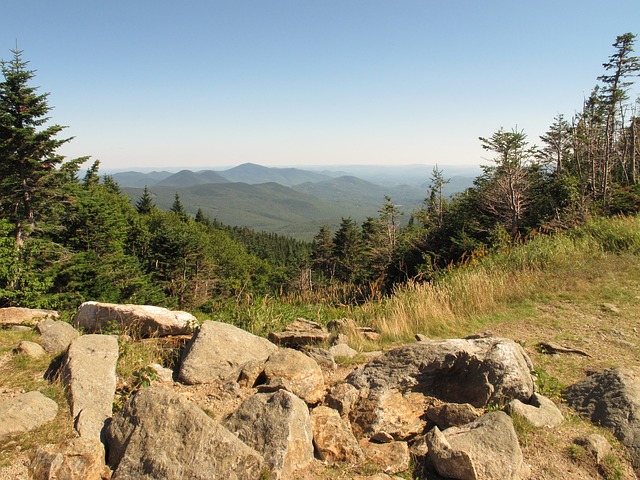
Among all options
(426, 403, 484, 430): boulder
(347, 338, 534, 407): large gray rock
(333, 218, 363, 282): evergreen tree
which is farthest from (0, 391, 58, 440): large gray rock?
(333, 218, 363, 282): evergreen tree

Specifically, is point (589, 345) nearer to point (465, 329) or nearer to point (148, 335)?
point (465, 329)

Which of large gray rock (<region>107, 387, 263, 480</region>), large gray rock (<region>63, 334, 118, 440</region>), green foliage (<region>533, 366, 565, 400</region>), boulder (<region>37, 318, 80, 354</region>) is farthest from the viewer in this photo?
boulder (<region>37, 318, 80, 354</region>)

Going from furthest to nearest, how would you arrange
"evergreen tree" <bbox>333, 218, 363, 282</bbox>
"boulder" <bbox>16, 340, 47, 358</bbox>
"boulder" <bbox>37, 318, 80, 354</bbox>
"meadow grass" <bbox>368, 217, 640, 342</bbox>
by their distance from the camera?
1. "evergreen tree" <bbox>333, 218, 363, 282</bbox>
2. "meadow grass" <bbox>368, 217, 640, 342</bbox>
3. "boulder" <bbox>37, 318, 80, 354</bbox>
4. "boulder" <bbox>16, 340, 47, 358</bbox>

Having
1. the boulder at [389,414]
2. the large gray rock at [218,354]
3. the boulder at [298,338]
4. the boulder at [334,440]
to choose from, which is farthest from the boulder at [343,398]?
the boulder at [298,338]

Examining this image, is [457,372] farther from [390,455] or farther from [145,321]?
[145,321]

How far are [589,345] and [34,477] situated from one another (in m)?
6.05

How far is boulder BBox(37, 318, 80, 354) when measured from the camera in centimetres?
481

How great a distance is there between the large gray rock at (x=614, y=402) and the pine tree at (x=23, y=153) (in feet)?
72.4

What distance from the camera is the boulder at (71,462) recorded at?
2455mm

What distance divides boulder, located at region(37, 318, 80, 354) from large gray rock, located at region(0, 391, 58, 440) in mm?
1733

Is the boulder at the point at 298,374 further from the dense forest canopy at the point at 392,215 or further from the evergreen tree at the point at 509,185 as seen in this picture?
the evergreen tree at the point at 509,185

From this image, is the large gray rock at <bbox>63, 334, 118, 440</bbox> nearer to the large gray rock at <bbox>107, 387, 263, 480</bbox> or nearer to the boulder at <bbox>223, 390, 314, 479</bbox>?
the large gray rock at <bbox>107, 387, 263, 480</bbox>

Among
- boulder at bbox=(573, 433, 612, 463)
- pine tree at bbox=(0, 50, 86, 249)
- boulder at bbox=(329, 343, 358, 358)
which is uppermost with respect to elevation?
pine tree at bbox=(0, 50, 86, 249)

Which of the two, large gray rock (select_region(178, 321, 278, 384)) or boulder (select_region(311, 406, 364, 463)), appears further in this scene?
large gray rock (select_region(178, 321, 278, 384))
